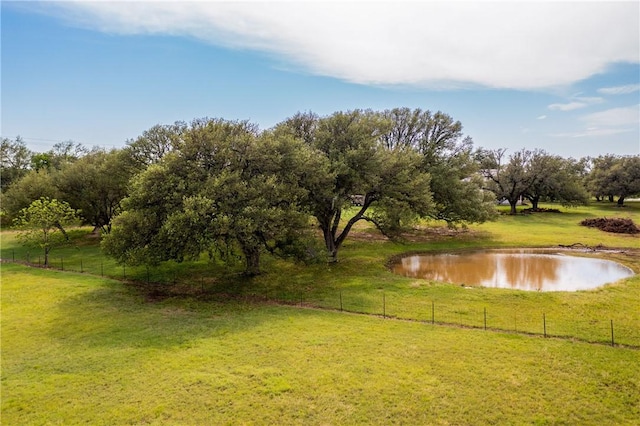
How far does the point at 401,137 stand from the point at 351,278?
1040 inches

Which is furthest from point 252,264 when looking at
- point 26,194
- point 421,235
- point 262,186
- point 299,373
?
point 26,194

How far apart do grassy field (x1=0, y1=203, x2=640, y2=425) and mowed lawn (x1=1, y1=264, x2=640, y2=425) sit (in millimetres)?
63

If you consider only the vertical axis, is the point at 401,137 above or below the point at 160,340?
above

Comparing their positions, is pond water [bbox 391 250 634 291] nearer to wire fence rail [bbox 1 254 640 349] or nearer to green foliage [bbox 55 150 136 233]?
wire fence rail [bbox 1 254 640 349]

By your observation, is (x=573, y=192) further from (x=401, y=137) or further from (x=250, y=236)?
(x=250, y=236)

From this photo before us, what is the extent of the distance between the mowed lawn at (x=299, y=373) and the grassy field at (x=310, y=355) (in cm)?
6

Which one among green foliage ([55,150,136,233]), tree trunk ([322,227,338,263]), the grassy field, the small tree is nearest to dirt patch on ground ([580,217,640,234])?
the grassy field

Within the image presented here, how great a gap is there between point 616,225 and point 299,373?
48574mm

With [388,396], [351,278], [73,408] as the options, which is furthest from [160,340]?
[351,278]

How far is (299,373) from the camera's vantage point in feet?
46.4

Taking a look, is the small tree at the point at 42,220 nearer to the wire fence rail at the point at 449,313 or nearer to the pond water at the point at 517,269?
the wire fence rail at the point at 449,313

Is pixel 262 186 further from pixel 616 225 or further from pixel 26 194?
pixel 616 225

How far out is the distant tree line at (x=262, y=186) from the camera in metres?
23.6

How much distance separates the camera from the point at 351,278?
27906mm
